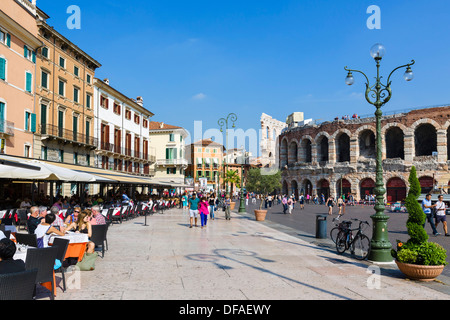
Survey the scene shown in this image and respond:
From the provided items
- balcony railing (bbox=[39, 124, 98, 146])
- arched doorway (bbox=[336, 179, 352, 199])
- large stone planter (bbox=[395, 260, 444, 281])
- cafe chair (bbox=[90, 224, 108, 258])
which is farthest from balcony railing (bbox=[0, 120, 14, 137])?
arched doorway (bbox=[336, 179, 352, 199])

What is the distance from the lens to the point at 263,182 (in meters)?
60.2

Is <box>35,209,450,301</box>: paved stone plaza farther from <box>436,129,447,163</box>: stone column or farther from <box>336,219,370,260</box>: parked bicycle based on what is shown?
<box>436,129,447,163</box>: stone column

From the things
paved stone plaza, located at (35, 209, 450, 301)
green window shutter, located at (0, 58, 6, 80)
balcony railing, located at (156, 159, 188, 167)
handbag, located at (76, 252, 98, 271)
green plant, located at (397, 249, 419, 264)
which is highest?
green window shutter, located at (0, 58, 6, 80)

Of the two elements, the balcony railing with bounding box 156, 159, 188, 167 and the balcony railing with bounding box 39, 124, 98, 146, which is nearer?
the balcony railing with bounding box 39, 124, 98, 146

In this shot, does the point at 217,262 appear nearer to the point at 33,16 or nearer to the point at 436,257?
the point at 436,257

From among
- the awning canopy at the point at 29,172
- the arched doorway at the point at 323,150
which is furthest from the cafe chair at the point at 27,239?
the arched doorway at the point at 323,150

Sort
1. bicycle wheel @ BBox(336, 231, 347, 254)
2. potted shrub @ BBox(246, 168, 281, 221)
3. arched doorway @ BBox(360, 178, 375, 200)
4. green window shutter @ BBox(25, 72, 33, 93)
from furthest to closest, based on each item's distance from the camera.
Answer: potted shrub @ BBox(246, 168, 281, 221) → arched doorway @ BBox(360, 178, 375, 200) → green window shutter @ BBox(25, 72, 33, 93) → bicycle wheel @ BBox(336, 231, 347, 254)

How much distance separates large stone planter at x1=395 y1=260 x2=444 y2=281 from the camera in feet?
22.7

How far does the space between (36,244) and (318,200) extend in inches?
1792

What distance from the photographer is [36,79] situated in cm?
2683

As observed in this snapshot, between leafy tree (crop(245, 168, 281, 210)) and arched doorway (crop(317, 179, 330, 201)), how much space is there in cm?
783

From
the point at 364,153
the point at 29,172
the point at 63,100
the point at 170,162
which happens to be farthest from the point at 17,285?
the point at 170,162
